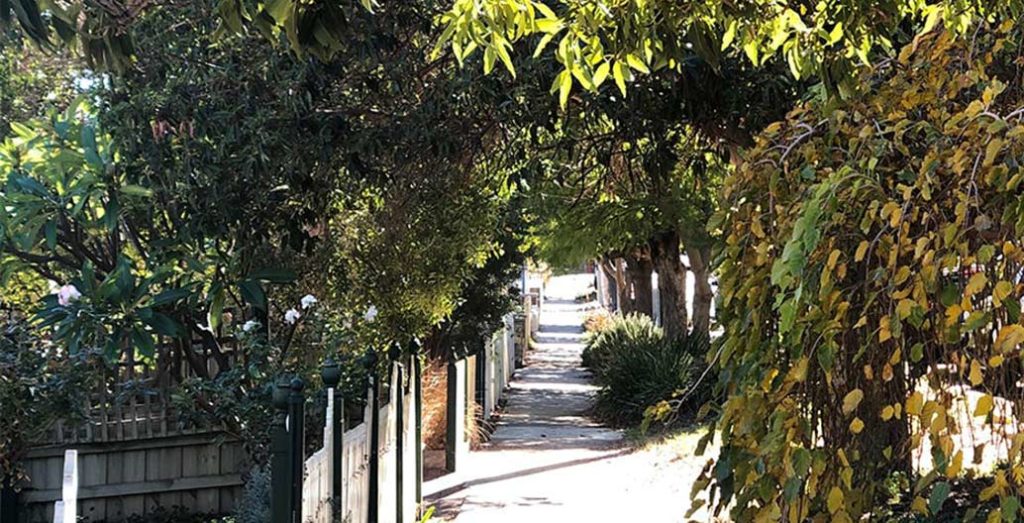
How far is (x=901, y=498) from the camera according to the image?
→ 7.35 m

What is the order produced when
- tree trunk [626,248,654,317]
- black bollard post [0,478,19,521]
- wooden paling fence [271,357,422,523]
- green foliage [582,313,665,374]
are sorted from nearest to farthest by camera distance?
wooden paling fence [271,357,422,523] < black bollard post [0,478,19,521] < green foliage [582,313,665,374] < tree trunk [626,248,654,317]

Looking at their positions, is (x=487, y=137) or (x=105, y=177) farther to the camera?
(x=487, y=137)

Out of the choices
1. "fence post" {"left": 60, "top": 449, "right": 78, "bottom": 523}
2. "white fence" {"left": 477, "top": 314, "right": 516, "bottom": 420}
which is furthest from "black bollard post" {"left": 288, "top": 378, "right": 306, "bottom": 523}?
"white fence" {"left": 477, "top": 314, "right": 516, "bottom": 420}

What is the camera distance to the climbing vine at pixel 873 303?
102 inches

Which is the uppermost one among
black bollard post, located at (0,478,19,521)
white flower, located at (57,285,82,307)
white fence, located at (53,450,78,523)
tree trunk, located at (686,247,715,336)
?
tree trunk, located at (686,247,715,336)

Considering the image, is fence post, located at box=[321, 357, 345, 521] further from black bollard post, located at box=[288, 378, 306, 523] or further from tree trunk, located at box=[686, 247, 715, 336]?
tree trunk, located at box=[686, 247, 715, 336]

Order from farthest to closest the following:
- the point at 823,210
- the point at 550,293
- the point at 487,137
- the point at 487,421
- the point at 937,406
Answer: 1. the point at 550,293
2. the point at 487,421
3. the point at 487,137
4. the point at 823,210
5. the point at 937,406

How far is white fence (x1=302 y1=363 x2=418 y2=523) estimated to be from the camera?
4988mm

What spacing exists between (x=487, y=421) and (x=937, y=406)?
440 inches

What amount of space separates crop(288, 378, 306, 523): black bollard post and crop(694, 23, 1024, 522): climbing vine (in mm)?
1856

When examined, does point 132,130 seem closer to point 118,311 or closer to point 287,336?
point 118,311

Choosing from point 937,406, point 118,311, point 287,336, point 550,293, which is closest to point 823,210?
point 937,406

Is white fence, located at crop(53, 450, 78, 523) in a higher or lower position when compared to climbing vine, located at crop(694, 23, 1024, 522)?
lower

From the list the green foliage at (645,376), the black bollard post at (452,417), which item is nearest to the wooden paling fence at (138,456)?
the black bollard post at (452,417)
